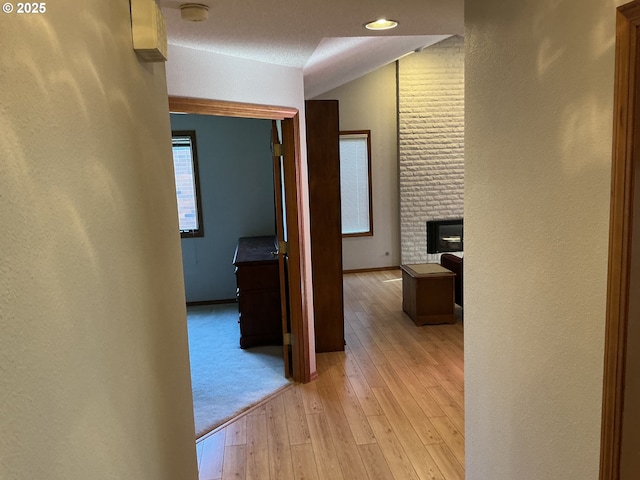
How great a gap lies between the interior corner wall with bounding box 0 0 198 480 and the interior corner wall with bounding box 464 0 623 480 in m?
1.13

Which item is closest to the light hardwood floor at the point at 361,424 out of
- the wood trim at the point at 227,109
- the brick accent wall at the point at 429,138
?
the wood trim at the point at 227,109

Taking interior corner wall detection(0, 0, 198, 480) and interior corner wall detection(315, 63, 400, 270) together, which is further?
interior corner wall detection(315, 63, 400, 270)

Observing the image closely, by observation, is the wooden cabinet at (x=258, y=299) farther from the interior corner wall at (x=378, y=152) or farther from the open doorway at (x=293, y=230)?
the interior corner wall at (x=378, y=152)

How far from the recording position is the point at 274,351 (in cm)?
458

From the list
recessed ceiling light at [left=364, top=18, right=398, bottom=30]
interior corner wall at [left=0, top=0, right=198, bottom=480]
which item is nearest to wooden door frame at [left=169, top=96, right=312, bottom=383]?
recessed ceiling light at [left=364, top=18, right=398, bottom=30]

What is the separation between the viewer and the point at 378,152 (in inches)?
297

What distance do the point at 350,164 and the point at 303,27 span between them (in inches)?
200

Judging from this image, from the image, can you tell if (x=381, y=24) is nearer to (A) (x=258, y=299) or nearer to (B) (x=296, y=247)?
(B) (x=296, y=247)

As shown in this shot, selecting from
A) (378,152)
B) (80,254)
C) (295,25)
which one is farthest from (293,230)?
(378,152)

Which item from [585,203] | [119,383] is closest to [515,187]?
[585,203]

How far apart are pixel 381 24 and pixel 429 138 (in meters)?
5.07

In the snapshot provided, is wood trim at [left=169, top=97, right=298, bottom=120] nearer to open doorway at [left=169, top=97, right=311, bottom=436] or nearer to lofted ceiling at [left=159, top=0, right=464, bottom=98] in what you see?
open doorway at [left=169, top=97, right=311, bottom=436]

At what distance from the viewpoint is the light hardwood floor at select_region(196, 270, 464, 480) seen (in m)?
2.80

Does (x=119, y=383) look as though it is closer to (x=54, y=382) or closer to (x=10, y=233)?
(x=54, y=382)
